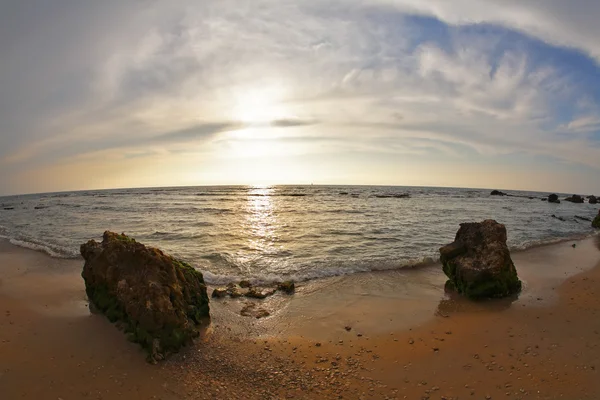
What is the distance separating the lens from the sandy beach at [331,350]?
562 centimetres

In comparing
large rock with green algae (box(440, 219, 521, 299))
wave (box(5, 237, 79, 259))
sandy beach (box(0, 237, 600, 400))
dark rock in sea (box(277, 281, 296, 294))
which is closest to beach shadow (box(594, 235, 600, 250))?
sandy beach (box(0, 237, 600, 400))

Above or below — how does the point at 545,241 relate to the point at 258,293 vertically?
above

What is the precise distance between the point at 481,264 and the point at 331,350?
6153 mm

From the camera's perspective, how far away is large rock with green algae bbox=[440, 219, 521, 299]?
32.8 ft

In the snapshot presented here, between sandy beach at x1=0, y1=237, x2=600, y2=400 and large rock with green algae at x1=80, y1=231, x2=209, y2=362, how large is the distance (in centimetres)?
30

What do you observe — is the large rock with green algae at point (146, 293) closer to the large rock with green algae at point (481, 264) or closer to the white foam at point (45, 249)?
the large rock with green algae at point (481, 264)

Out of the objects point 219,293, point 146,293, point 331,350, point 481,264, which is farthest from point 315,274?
point 146,293

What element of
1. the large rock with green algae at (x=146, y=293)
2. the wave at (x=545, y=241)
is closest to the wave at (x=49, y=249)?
the large rock with green algae at (x=146, y=293)

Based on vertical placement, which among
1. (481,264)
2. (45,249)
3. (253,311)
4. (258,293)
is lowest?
(253,311)

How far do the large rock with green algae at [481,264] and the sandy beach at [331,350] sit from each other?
0.45 meters

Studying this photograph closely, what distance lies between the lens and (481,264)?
10312 millimetres

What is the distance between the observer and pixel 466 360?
645 centimetres

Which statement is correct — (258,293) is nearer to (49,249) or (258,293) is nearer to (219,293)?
(219,293)

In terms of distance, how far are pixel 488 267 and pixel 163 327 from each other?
933cm
